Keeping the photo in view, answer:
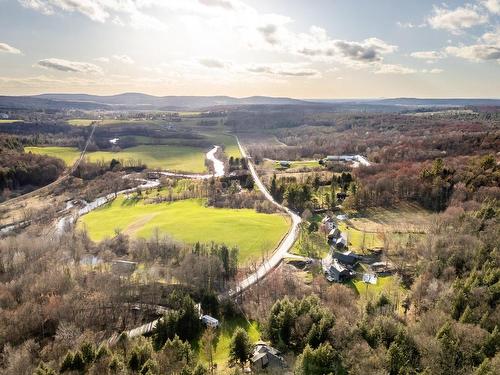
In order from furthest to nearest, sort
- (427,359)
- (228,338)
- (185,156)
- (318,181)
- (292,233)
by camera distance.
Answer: (185,156) < (318,181) < (292,233) < (228,338) < (427,359)

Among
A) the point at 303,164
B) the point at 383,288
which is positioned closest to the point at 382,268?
the point at 383,288

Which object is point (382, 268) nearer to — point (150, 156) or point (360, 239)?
point (360, 239)

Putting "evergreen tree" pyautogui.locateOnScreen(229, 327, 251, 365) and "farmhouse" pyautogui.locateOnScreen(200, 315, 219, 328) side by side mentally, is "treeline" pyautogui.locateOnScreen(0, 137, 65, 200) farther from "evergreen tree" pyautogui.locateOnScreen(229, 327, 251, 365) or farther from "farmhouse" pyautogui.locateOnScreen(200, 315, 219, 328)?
"evergreen tree" pyautogui.locateOnScreen(229, 327, 251, 365)

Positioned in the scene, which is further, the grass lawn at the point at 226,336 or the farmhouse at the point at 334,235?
the farmhouse at the point at 334,235

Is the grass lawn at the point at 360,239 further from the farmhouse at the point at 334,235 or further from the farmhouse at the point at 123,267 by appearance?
the farmhouse at the point at 123,267

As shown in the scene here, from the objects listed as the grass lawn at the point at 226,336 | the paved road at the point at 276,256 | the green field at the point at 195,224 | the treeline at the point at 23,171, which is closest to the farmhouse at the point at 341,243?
the paved road at the point at 276,256

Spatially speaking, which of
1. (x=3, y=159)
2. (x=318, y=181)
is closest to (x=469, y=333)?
(x=318, y=181)

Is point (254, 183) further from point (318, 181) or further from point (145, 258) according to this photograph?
point (145, 258)
